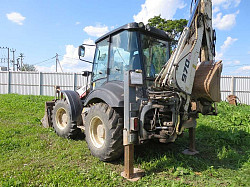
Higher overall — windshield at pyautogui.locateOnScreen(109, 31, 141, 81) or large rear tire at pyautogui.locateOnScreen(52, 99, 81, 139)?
windshield at pyautogui.locateOnScreen(109, 31, 141, 81)

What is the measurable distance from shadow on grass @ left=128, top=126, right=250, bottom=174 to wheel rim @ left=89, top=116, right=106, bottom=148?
2.52 ft

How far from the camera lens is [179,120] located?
10.9ft

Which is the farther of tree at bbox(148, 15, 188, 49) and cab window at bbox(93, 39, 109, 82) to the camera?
tree at bbox(148, 15, 188, 49)

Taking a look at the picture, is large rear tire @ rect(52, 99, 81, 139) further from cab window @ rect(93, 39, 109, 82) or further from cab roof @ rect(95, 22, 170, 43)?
cab roof @ rect(95, 22, 170, 43)

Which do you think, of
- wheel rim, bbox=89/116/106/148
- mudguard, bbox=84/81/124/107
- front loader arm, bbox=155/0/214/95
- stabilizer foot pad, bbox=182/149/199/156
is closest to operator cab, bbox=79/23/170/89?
mudguard, bbox=84/81/124/107

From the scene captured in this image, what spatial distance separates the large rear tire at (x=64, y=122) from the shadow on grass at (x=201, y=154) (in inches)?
64.9

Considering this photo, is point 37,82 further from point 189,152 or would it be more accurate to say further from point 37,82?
point 189,152

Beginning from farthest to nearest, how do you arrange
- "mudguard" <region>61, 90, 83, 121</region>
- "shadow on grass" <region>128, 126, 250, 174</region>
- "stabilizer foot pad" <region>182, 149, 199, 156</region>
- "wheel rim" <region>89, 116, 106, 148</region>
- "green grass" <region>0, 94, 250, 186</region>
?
"mudguard" <region>61, 90, 83, 121</region> < "stabilizer foot pad" <region>182, 149, 199, 156</region> < "wheel rim" <region>89, 116, 106, 148</region> < "shadow on grass" <region>128, 126, 250, 174</region> < "green grass" <region>0, 94, 250, 186</region>

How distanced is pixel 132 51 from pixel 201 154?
2.59 m

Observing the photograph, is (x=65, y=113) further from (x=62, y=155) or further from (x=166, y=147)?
(x=166, y=147)

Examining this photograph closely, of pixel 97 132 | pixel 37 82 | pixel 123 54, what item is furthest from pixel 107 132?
pixel 37 82

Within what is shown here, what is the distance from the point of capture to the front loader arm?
3.21 metres

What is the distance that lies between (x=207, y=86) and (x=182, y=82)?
0.44 m

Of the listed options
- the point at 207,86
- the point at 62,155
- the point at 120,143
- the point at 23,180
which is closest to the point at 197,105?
the point at 207,86
